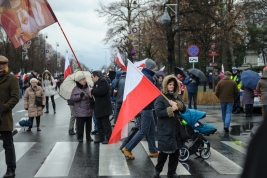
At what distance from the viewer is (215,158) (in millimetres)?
8781

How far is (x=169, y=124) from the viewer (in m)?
6.79

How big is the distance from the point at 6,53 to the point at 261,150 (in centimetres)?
6012

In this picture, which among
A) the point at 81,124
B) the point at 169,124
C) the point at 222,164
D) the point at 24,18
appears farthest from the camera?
the point at 81,124

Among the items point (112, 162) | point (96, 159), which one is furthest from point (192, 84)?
point (112, 162)

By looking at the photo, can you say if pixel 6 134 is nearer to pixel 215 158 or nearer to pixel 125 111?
pixel 125 111

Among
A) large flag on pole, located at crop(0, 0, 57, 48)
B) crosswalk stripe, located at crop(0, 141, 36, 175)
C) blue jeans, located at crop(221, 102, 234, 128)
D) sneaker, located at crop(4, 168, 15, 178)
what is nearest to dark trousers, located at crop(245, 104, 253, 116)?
blue jeans, located at crop(221, 102, 234, 128)

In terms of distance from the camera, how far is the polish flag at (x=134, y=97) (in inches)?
249

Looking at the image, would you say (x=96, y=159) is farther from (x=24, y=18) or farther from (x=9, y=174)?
(x=24, y=18)

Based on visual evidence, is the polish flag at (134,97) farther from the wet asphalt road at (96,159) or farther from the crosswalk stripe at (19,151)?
the crosswalk stripe at (19,151)

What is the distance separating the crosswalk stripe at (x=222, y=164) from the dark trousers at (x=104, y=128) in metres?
2.74

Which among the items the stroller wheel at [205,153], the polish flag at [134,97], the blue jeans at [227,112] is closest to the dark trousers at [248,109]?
the blue jeans at [227,112]

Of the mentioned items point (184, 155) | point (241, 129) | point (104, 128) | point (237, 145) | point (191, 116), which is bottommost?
point (241, 129)

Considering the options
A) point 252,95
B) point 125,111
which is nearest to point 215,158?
point 125,111

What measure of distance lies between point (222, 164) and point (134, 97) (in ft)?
8.33
